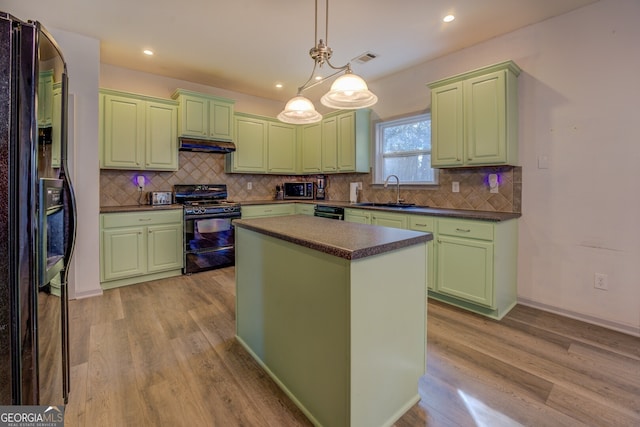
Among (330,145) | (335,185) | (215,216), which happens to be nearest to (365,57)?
(330,145)

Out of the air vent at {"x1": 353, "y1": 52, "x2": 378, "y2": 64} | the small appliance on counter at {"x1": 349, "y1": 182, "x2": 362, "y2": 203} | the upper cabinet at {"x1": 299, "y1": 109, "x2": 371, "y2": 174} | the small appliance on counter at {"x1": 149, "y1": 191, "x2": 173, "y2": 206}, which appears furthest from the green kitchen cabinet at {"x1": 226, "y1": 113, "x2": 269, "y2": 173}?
the air vent at {"x1": 353, "y1": 52, "x2": 378, "y2": 64}

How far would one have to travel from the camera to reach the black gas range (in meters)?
3.76

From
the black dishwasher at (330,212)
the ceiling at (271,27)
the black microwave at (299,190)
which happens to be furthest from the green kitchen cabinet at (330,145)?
the ceiling at (271,27)

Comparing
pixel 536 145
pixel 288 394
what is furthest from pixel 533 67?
pixel 288 394

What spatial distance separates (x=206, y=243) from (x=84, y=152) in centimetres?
159

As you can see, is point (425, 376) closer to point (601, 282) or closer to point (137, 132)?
point (601, 282)

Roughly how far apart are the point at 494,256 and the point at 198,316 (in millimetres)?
2623

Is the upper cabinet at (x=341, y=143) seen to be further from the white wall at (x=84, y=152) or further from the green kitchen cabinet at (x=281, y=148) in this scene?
the white wall at (x=84, y=152)

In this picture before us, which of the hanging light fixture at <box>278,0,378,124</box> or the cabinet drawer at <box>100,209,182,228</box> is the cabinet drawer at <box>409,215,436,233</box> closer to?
the hanging light fixture at <box>278,0,378,124</box>

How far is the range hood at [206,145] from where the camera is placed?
3918mm

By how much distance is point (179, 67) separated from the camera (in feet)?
12.4

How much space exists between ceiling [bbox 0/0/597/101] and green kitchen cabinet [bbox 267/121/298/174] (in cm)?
122

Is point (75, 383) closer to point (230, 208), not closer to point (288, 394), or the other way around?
point (288, 394)

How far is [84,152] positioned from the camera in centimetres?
299
